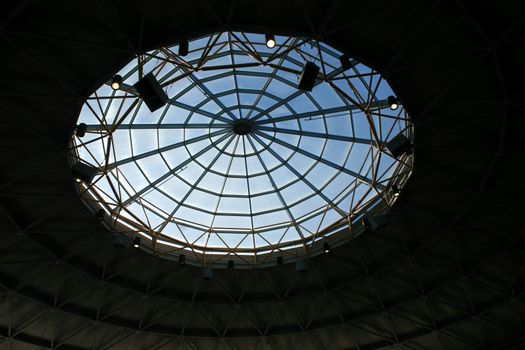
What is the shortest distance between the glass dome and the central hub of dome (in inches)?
2.6

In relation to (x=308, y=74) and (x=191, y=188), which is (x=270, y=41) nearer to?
(x=308, y=74)

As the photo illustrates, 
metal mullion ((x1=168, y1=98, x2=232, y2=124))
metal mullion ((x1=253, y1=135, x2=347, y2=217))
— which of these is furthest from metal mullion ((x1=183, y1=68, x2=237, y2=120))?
metal mullion ((x1=253, y1=135, x2=347, y2=217))

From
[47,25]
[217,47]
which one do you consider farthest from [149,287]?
[47,25]

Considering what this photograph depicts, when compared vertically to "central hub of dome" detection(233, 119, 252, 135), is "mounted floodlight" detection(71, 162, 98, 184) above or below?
below

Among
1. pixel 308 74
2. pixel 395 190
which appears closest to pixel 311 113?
pixel 395 190

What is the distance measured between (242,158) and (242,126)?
310 cm

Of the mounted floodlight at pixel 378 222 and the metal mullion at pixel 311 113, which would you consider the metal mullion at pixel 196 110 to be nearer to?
the metal mullion at pixel 311 113

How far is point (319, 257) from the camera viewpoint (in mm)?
29906

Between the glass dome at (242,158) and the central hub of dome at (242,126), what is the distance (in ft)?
0.21

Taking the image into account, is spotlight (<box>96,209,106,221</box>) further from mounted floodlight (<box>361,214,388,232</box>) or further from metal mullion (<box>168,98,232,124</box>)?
mounted floodlight (<box>361,214,388,232</box>)

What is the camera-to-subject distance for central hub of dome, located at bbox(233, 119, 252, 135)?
2848cm

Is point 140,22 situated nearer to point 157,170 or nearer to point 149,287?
point 157,170

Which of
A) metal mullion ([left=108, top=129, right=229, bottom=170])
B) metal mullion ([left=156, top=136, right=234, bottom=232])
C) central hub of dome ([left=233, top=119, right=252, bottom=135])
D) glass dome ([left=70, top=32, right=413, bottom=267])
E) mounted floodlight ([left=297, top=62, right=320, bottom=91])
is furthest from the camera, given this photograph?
metal mullion ([left=156, top=136, right=234, bottom=232])

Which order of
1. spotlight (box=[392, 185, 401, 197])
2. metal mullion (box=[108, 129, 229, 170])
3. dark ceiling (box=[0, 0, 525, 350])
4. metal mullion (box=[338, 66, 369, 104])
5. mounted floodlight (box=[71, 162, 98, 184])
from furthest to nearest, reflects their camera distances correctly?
1. metal mullion (box=[108, 129, 229, 170])
2. spotlight (box=[392, 185, 401, 197])
3. metal mullion (box=[338, 66, 369, 104])
4. mounted floodlight (box=[71, 162, 98, 184])
5. dark ceiling (box=[0, 0, 525, 350])
